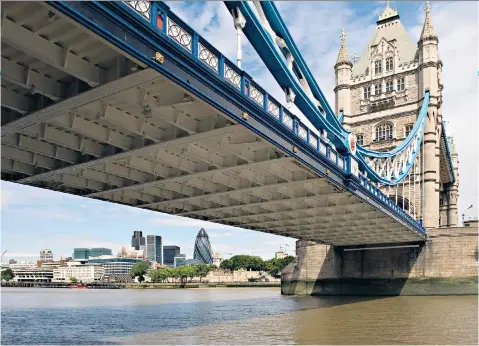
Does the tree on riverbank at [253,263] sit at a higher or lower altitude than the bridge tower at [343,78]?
lower

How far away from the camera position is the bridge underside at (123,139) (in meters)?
11.2

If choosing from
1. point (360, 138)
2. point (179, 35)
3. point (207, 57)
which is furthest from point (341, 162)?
point (360, 138)

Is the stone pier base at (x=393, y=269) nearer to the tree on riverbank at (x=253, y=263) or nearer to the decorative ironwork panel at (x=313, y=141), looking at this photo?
the decorative ironwork panel at (x=313, y=141)

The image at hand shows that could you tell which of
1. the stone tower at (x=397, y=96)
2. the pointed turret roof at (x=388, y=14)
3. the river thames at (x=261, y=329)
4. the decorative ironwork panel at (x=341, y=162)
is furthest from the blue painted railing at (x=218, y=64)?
the pointed turret roof at (x=388, y=14)

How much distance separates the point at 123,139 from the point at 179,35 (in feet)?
18.8

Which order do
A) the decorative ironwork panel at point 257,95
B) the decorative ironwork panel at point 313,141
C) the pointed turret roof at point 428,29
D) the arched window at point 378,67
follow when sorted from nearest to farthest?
the decorative ironwork panel at point 257,95, the decorative ironwork panel at point 313,141, the pointed turret roof at point 428,29, the arched window at point 378,67

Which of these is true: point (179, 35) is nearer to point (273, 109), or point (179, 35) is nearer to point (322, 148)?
point (273, 109)

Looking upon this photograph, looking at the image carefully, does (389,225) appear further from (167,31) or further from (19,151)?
(167,31)

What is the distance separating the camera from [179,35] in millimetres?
12070

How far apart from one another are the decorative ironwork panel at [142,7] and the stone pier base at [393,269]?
134 ft

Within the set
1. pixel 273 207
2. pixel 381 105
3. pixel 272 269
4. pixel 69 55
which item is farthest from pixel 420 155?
pixel 272 269

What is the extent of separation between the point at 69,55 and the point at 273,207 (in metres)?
20.8

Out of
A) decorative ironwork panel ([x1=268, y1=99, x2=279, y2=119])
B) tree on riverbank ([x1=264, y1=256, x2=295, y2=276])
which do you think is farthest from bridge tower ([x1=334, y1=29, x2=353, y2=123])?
tree on riverbank ([x1=264, y1=256, x2=295, y2=276])

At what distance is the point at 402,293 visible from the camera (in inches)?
1875
